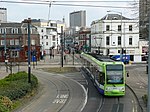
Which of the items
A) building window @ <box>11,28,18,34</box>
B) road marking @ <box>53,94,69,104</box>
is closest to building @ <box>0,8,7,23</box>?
building window @ <box>11,28,18,34</box>

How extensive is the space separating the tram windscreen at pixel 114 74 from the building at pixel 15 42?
46.2 metres

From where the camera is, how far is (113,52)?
75188 millimetres

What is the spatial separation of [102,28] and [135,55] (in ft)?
32.2

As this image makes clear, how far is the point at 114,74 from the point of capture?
28297 millimetres

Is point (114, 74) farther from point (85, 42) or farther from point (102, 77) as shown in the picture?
point (85, 42)

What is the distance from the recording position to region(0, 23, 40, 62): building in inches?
2886

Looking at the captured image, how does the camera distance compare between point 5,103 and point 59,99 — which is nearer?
point 5,103

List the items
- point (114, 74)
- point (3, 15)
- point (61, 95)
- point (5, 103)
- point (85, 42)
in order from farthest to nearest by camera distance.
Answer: point (85, 42), point (3, 15), point (61, 95), point (114, 74), point (5, 103)

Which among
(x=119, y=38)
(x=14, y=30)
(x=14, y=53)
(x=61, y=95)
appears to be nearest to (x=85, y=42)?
(x=119, y=38)

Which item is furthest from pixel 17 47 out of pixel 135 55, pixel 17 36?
pixel 135 55

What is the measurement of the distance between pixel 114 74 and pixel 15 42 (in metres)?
50.7

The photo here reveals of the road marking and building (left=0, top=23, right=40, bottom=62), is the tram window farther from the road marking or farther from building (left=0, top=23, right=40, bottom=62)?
building (left=0, top=23, right=40, bottom=62)

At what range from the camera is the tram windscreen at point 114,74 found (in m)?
28.2

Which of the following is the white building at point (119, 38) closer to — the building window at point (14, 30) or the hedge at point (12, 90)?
the building window at point (14, 30)
